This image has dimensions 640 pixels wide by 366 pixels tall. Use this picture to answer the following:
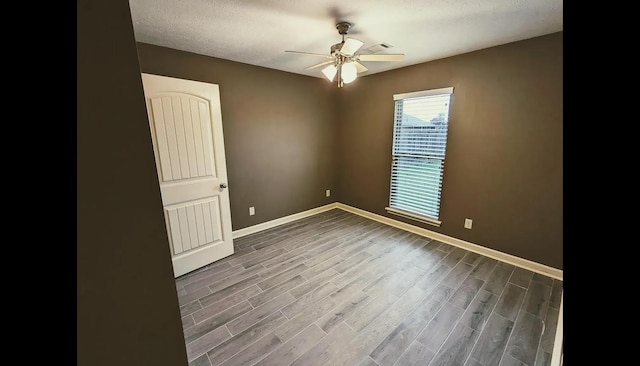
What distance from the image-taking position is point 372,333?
1.76 m

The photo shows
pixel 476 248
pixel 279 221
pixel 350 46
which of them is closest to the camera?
pixel 350 46

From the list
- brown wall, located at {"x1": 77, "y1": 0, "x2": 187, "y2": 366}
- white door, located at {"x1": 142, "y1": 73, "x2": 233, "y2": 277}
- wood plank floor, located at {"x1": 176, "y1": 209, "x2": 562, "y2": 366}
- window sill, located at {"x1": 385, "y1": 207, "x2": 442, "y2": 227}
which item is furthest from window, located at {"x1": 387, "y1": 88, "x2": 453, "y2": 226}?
brown wall, located at {"x1": 77, "y1": 0, "x2": 187, "y2": 366}

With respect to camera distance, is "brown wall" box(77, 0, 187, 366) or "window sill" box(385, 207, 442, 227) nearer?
"brown wall" box(77, 0, 187, 366)

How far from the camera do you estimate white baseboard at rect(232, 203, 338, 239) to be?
3.42 metres

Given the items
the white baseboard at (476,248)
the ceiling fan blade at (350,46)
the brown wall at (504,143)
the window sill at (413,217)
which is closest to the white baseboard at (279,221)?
the white baseboard at (476,248)

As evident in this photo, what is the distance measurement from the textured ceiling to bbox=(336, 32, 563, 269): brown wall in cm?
26

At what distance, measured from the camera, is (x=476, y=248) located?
2908 mm

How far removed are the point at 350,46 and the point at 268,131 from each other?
74.5 inches

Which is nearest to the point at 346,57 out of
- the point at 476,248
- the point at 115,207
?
the point at 115,207

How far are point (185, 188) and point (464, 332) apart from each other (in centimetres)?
285

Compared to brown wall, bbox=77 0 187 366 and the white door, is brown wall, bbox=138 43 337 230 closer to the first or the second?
the white door

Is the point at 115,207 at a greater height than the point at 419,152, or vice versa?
the point at 419,152

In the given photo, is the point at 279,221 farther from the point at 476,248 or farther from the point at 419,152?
the point at 476,248
